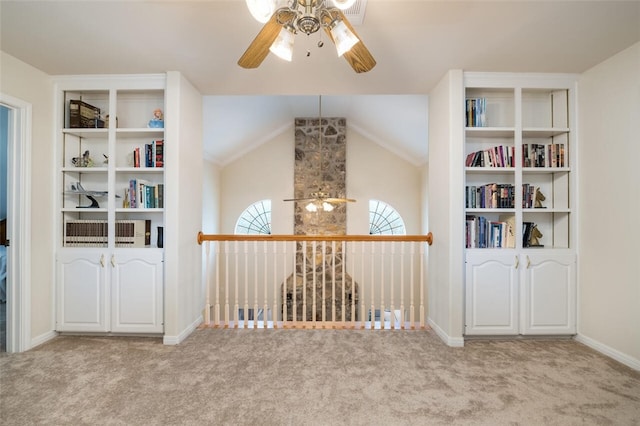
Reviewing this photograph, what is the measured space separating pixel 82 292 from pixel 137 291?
0.50 m

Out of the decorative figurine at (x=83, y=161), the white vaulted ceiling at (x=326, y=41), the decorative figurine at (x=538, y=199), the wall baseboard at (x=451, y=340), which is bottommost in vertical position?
the wall baseboard at (x=451, y=340)

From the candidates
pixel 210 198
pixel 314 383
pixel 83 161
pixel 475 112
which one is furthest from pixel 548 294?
pixel 210 198

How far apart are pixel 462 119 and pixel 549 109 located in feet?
3.26

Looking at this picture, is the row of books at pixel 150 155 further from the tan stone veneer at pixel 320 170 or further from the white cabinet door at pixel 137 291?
the tan stone veneer at pixel 320 170

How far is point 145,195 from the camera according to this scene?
2729mm

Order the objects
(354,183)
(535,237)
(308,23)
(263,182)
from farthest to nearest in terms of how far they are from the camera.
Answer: (263,182) → (354,183) → (535,237) → (308,23)

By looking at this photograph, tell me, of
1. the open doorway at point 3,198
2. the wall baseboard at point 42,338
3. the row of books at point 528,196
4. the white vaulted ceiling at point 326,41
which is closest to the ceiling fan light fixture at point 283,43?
the white vaulted ceiling at point 326,41

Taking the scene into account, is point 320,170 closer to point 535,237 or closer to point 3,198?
point 535,237

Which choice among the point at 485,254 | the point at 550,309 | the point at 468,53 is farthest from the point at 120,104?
the point at 550,309

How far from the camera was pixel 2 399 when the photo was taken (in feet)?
5.93

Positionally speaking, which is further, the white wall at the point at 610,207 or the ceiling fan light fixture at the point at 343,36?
the white wall at the point at 610,207

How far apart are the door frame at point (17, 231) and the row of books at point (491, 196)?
3.73m

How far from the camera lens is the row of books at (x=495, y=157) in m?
2.72

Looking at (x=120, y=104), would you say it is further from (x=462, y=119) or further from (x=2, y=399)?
(x=462, y=119)
